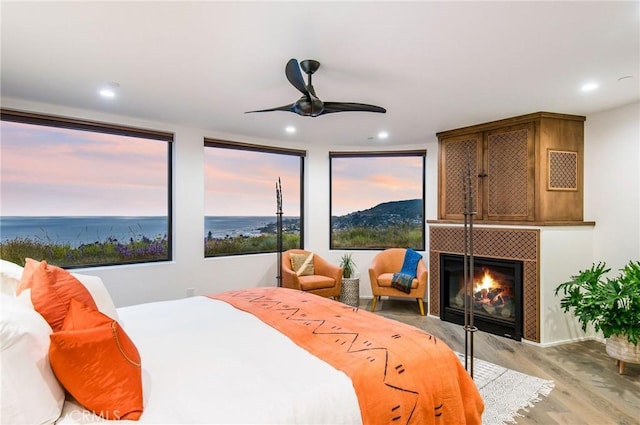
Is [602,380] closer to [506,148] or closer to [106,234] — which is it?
[506,148]

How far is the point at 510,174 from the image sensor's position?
159 inches

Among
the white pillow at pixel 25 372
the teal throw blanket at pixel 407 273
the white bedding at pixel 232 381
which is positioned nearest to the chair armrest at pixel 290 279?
the teal throw blanket at pixel 407 273

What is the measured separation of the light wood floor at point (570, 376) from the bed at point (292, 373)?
1.11 m

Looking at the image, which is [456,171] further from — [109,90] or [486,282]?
[109,90]

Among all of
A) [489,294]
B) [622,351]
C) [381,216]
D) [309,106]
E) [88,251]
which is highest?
[309,106]

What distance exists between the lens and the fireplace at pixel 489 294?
12.9 ft

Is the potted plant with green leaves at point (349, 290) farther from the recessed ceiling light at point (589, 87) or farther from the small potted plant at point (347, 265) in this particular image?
the recessed ceiling light at point (589, 87)

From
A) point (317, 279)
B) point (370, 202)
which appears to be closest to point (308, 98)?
point (317, 279)

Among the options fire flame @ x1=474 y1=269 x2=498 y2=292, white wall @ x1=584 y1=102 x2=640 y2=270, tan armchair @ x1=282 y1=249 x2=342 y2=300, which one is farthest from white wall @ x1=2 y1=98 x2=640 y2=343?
fire flame @ x1=474 y1=269 x2=498 y2=292

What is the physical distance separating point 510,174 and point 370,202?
2.34 m

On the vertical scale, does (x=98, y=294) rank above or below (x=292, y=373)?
above

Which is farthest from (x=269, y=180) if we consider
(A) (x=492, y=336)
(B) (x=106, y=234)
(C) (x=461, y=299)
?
(A) (x=492, y=336)

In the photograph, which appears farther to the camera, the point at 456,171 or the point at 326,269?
the point at 326,269

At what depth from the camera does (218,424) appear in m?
1.21
